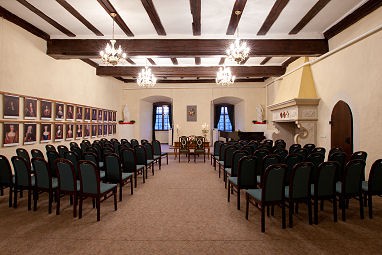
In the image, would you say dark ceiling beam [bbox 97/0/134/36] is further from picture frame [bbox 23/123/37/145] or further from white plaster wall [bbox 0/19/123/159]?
picture frame [bbox 23/123/37/145]

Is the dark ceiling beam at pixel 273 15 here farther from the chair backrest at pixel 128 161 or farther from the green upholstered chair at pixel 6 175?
the green upholstered chair at pixel 6 175

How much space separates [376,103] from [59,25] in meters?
7.71

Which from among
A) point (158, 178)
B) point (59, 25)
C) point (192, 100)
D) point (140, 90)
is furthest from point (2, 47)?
point (192, 100)

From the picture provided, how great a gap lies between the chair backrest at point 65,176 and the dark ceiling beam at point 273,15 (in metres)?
5.02

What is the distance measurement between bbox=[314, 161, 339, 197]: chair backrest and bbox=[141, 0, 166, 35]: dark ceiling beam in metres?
4.42

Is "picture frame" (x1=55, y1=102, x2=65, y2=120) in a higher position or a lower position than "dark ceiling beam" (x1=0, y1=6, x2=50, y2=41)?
lower

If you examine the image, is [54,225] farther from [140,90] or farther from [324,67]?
[140,90]

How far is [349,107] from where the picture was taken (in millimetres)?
5965

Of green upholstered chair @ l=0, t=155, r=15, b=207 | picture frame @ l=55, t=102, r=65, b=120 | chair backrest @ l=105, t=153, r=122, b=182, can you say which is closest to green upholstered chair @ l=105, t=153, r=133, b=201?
chair backrest @ l=105, t=153, r=122, b=182

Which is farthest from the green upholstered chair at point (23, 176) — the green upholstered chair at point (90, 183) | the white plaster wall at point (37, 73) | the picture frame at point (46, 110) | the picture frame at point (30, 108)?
the picture frame at point (46, 110)

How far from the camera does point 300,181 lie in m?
3.21

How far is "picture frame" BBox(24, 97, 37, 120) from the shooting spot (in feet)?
19.9

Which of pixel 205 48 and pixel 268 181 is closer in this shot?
pixel 268 181

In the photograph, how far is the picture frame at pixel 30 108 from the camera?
607 centimetres
